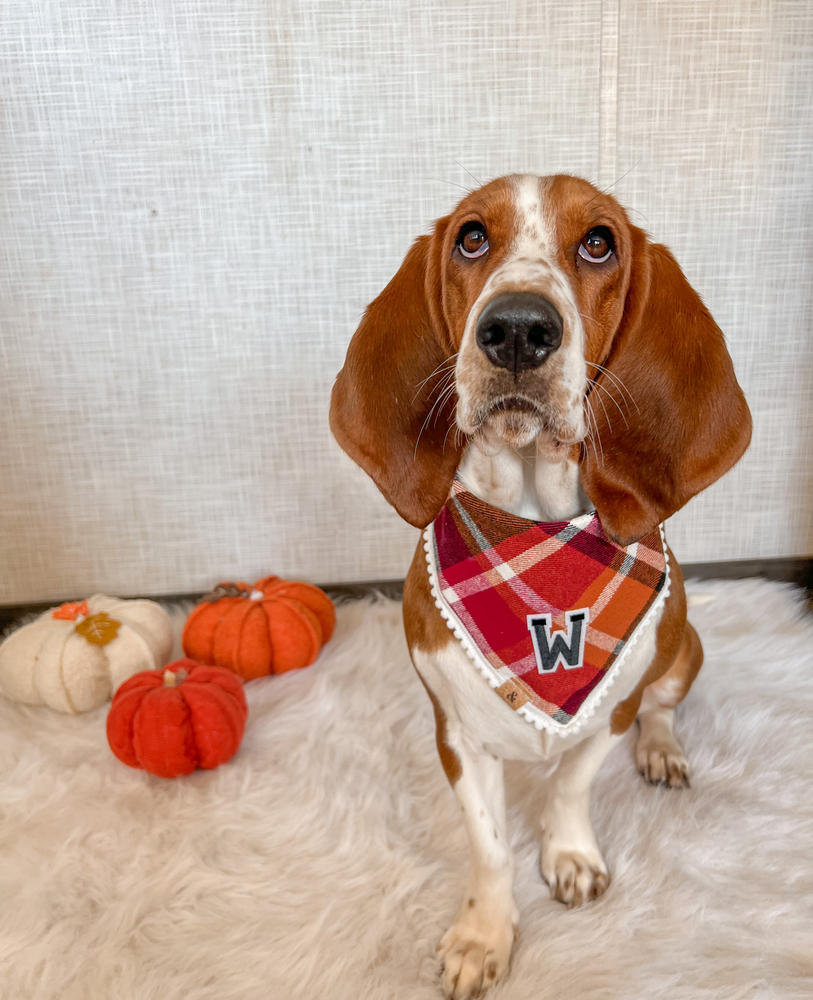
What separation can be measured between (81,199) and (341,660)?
1.22m

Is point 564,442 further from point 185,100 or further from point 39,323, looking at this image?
point 39,323

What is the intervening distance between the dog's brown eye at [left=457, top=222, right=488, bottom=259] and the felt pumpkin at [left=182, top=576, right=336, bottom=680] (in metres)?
1.07

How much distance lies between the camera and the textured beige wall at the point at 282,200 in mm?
1940

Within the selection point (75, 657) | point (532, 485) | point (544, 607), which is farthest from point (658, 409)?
point (75, 657)

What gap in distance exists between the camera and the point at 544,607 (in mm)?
1291

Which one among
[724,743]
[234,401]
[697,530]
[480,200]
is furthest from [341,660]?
[480,200]

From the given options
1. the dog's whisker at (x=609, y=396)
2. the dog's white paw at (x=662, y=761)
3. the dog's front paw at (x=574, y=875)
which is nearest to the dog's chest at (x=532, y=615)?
the dog's whisker at (x=609, y=396)

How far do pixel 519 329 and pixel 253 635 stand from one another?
120 cm

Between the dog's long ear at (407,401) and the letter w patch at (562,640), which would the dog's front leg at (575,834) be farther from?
the dog's long ear at (407,401)

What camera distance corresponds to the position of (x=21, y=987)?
1.25 metres

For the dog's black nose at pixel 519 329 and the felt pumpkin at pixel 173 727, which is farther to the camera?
the felt pumpkin at pixel 173 727

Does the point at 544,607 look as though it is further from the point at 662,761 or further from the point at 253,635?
the point at 253,635

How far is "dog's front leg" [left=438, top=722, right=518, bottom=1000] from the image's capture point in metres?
1.24

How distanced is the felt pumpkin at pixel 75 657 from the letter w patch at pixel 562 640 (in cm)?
101
